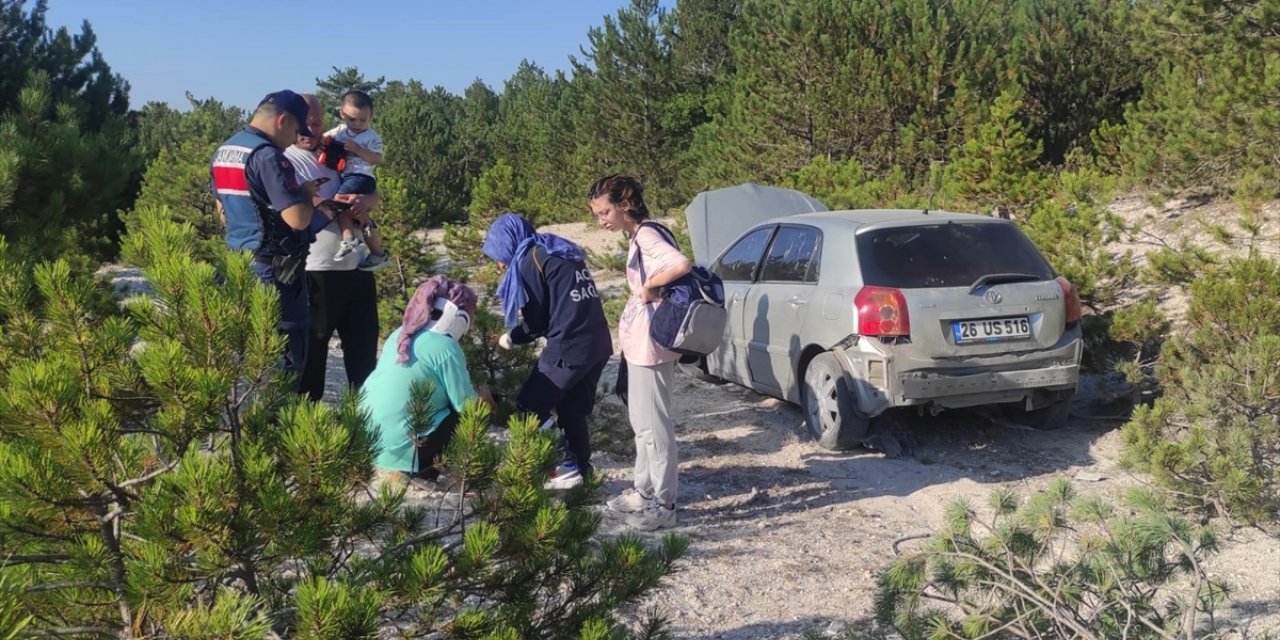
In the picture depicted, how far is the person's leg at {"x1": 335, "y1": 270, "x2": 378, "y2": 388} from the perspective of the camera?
17.3ft

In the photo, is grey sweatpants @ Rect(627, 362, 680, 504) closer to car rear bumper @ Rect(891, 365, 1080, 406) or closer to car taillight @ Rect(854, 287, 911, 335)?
car taillight @ Rect(854, 287, 911, 335)

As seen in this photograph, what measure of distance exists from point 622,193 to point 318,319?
1699 millimetres

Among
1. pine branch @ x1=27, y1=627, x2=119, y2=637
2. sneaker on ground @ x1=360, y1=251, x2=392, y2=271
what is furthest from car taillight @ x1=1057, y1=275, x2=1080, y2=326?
pine branch @ x1=27, y1=627, x2=119, y2=637

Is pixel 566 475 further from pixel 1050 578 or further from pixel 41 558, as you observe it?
pixel 41 558

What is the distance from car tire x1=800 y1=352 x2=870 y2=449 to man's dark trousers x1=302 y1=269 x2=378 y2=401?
2730 millimetres

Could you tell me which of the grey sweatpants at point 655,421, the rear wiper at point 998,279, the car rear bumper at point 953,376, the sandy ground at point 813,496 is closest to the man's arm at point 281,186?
the sandy ground at point 813,496

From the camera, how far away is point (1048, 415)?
6.55 metres

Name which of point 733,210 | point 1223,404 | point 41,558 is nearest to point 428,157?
point 733,210

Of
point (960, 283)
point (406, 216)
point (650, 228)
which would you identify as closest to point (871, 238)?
point (960, 283)

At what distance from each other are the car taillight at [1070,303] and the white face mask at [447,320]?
3.71 meters

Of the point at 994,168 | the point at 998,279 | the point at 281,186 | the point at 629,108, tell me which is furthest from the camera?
the point at 629,108

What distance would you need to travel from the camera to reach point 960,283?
5.92m

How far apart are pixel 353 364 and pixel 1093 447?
4715 millimetres

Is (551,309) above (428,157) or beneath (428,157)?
beneath
